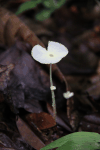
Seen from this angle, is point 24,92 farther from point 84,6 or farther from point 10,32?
point 84,6

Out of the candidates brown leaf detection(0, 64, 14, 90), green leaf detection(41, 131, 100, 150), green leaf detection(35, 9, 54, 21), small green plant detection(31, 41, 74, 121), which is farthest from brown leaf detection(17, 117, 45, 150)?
green leaf detection(35, 9, 54, 21)

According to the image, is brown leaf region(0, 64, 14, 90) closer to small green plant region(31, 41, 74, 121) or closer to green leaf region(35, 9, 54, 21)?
small green plant region(31, 41, 74, 121)

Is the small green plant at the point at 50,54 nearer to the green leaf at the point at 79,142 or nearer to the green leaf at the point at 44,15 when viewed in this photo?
the green leaf at the point at 79,142

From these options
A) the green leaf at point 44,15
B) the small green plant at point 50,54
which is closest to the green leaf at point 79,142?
the small green plant at point 50,54

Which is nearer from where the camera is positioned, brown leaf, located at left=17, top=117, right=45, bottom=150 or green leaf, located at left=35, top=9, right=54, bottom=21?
brown leaf, located at left=17, top=117, right=45, bottom=150

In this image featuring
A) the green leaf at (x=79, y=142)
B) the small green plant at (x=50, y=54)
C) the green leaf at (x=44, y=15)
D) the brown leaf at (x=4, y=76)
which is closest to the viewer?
the green leaf at (x=79, y=142)

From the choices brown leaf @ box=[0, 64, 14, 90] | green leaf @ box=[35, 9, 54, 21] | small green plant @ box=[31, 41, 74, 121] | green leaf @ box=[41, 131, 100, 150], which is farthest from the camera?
green leaf @ box=[35, 9, 54, 21]

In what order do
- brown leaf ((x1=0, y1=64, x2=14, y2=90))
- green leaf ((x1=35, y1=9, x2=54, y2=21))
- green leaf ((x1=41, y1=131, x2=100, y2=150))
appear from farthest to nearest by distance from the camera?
green leaf ((x1=35, y1=9, x2=54, y2=21)) < brown leaf ((x1=0, y1=64, x2=14, y2=90)) < green leaf ((x1=41, y1=131, x2=100, y2=150))

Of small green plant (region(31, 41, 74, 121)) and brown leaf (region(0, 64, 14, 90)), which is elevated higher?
small green plant (region(31, 41, 74, 121))
